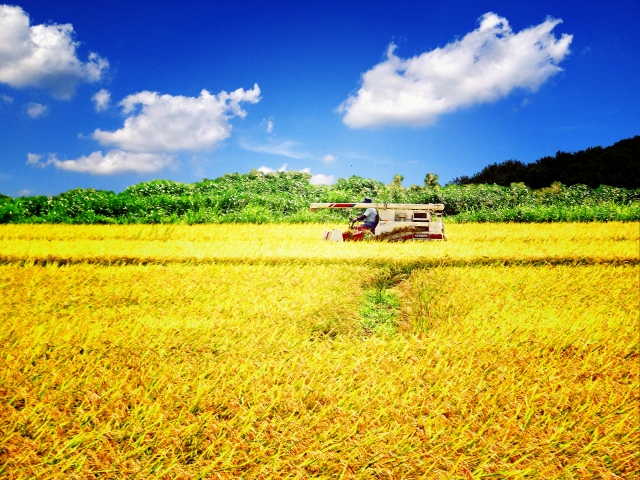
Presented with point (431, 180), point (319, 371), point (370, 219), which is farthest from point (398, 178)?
point (319, 371)

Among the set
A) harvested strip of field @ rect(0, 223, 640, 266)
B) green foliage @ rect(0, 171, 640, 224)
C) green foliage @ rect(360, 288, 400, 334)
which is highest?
green foliage @ rect(0, 171, 640, 224)

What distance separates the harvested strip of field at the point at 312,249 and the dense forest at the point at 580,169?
13.8 metres

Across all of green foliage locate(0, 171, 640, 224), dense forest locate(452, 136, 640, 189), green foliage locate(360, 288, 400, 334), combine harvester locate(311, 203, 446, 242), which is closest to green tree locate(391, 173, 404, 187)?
green foliage locate(0, 171, 640, 224)

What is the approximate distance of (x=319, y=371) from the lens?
320cm

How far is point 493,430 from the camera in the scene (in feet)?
8.41

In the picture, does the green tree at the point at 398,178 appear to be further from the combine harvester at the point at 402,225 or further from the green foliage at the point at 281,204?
the combine harvester at the point at 402,225

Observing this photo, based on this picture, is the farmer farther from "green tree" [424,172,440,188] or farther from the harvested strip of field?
"green tree" [424,172,440,188]

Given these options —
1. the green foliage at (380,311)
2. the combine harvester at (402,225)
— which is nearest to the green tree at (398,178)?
the combine harvester at (402,225)

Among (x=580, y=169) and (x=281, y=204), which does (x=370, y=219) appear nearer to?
(x=281, y=204)

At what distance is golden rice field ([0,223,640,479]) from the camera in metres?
2.26

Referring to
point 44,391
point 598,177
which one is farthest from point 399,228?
point 598,177

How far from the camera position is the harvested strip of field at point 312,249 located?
698cm

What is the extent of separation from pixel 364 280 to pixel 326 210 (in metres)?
8.45

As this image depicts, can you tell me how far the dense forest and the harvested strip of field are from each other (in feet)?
45.3
